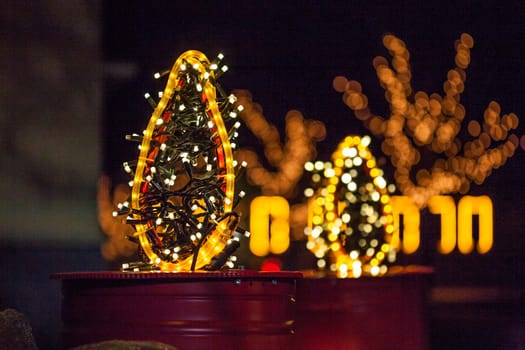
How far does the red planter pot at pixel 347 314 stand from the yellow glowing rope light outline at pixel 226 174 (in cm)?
174

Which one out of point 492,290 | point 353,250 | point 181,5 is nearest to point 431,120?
point 492,290

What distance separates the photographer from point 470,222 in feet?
65.6

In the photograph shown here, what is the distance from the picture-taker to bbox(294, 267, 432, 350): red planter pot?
9148mm

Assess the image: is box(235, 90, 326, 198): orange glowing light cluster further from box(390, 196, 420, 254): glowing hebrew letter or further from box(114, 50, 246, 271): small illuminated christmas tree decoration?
box(114, 50, 246, 271): small illuminated christmas tree decoration

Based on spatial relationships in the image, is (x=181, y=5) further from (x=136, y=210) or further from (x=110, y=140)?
(x=136, y=210)

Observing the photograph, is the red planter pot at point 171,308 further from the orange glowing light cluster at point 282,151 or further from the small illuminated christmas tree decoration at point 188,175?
the orange glowing light cluster at point 282,151

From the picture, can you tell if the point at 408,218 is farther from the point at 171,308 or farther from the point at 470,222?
the point at 171,308

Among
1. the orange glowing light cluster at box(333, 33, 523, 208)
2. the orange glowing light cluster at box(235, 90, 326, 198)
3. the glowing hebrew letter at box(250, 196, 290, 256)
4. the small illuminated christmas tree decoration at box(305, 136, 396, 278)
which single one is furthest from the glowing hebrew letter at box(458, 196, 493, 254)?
the small illuminated christmas tree decoration at box(305, 136, 396, 278)

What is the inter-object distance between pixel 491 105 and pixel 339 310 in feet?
39.4

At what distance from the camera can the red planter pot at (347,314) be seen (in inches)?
360

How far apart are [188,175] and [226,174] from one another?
0.85 feet

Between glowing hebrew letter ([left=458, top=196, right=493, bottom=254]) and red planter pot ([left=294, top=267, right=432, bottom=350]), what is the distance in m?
10.9

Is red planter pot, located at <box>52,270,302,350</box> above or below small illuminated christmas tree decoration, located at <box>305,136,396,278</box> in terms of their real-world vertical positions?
below

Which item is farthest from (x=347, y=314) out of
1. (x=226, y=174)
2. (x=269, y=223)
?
(x=269, y=223)
